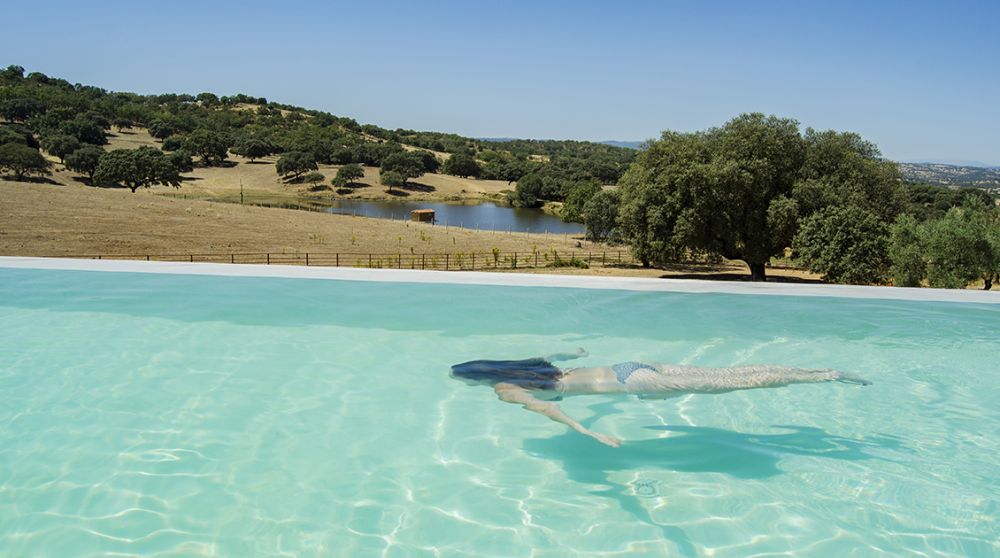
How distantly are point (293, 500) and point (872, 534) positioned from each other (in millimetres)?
3175

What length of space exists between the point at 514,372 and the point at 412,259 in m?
25.3

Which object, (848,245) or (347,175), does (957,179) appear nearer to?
(347,175)

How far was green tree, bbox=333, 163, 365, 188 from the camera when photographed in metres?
81.0

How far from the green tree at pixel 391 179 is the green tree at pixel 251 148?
1681 centimetres

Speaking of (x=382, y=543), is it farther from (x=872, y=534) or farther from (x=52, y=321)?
(x=52, y=321)

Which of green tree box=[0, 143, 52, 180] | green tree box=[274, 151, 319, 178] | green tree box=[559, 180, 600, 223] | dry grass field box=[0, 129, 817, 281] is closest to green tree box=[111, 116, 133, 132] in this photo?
green tree box=[274, 151, 319, 178]

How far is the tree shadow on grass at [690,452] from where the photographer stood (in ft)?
14.1

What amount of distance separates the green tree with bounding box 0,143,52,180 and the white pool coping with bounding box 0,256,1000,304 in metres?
53.7

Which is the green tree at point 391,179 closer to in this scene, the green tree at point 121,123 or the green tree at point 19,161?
the green tree at point 19,161

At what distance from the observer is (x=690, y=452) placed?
466 cm

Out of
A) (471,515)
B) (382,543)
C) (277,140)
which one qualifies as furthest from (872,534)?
(277,140)

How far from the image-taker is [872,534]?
371 cm

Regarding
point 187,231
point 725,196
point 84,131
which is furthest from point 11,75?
point 725,196

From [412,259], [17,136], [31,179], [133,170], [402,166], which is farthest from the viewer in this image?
[402,166]
